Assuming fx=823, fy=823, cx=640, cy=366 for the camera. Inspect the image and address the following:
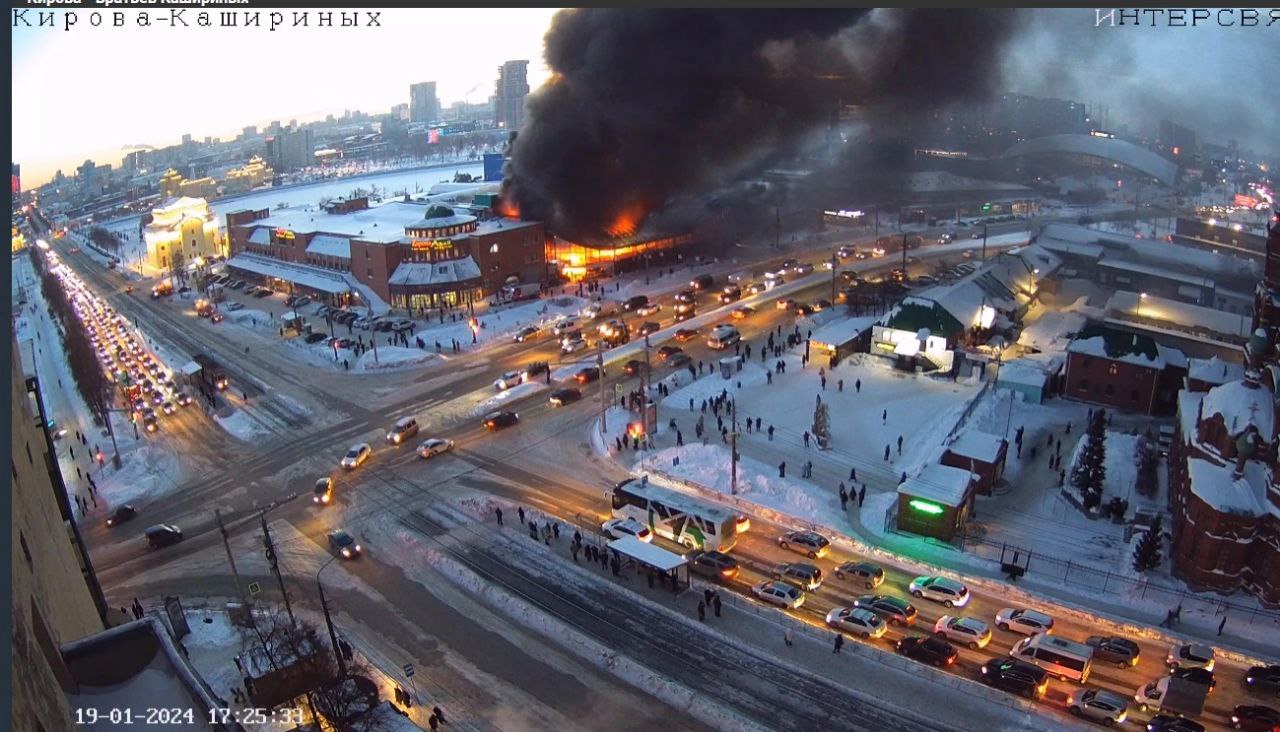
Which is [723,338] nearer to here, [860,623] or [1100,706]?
[860,623]

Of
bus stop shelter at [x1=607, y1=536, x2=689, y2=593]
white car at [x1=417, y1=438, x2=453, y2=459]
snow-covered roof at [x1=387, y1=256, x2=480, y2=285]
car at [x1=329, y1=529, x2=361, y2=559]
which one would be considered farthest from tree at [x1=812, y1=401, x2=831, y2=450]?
snow-covered roof at [x1=387, y1=256, x2=480, y2=285]

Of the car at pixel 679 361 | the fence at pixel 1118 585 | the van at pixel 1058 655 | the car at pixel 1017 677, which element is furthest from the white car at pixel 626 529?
the car at pixel 679 361

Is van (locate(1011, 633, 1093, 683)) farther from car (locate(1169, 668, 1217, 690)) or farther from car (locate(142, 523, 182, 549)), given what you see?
car (locate(142, 523, 182, 549))

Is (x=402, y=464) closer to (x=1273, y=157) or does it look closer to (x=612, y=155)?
(x=612, y=155)

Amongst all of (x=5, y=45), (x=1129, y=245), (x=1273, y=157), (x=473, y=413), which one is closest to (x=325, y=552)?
(x=473, y=413)

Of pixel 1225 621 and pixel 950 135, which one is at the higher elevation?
pixel 950 135

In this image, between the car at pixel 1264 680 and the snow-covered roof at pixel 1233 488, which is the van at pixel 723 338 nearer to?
the snow-covered roof at pixel 1233 488

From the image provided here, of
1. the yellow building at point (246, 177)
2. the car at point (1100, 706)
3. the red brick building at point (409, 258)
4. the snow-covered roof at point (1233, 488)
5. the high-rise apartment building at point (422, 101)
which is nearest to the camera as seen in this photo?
the car at point (1100, 706)

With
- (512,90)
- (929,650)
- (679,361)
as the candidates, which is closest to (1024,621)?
(929,650)
